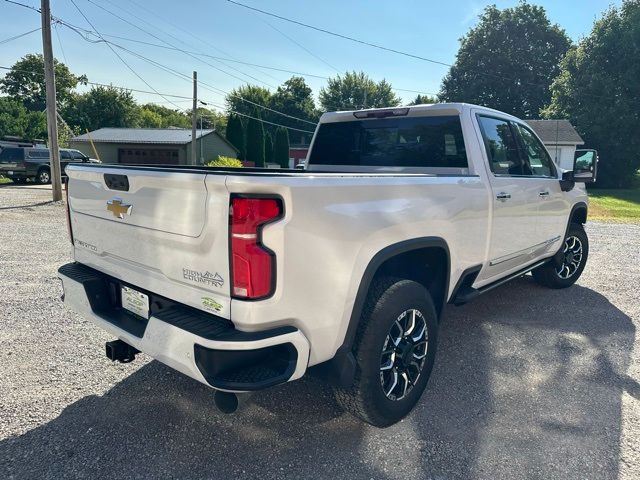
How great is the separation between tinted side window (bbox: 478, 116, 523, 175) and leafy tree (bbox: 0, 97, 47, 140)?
46801mm

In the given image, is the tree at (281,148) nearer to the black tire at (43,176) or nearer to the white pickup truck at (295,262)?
the black tire at (43,176)

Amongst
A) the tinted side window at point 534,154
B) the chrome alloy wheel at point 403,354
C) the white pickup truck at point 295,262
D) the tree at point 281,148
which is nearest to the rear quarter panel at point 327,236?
the white pickup truck at point 295,262

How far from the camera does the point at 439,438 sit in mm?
2668

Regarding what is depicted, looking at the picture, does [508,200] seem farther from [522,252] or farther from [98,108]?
[98,108]

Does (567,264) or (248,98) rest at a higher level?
(248,98)

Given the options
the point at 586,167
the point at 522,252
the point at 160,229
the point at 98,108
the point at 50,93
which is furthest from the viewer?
the point at 98,108

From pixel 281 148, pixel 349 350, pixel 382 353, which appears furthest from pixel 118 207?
pixel 281 148

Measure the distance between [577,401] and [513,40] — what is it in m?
57.0

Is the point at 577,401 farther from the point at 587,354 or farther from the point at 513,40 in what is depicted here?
the point at 513,40

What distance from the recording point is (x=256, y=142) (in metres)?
38.9

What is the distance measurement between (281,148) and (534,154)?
39.4 m

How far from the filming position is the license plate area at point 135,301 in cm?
254

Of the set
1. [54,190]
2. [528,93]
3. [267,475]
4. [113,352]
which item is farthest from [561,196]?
[528,93]

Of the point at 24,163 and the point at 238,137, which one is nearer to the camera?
the point at 24,163
